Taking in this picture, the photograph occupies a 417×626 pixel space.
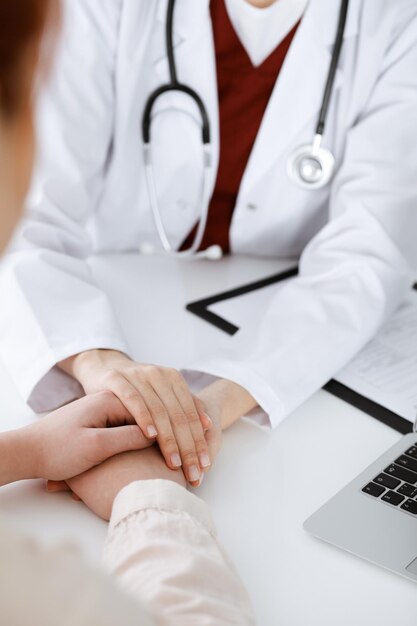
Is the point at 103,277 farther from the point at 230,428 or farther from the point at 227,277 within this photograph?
the point at 230,428

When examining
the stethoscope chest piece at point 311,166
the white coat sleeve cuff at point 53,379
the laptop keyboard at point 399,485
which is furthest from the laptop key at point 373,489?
the stethoscope chest piece at point 311,166

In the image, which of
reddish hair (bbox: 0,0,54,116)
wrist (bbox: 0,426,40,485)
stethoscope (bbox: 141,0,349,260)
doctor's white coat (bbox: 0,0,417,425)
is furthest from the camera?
stethoscope (bbox: 141,0,349,260)

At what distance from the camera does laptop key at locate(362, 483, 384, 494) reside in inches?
32.1

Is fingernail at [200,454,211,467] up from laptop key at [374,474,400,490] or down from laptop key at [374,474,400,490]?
up

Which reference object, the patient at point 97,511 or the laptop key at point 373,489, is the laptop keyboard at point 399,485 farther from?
the patient at point 97,511

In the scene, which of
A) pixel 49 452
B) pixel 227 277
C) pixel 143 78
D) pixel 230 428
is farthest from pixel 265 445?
pixel 143 78

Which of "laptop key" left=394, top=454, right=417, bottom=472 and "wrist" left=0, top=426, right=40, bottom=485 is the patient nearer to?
"wrist" left=0, top=426, right=40, bottom=485

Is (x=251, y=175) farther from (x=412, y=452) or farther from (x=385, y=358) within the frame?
(x=412, y=452)

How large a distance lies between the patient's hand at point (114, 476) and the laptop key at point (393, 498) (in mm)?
192

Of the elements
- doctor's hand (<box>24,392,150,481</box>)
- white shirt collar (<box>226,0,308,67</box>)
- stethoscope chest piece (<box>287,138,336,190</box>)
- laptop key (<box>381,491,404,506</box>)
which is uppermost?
white shirt collar (<box>226,0,308,67</box>)

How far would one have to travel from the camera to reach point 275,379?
1.01m

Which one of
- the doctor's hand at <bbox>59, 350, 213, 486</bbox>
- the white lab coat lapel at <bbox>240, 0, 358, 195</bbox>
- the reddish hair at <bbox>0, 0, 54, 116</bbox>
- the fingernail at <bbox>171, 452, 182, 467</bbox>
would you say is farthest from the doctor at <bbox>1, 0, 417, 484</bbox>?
the reddish hair at <bbox>0, 0, 54, 116</bbox>

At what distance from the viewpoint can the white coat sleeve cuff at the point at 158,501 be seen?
0.73m

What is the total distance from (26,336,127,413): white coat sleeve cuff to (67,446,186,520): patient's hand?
0.15m
